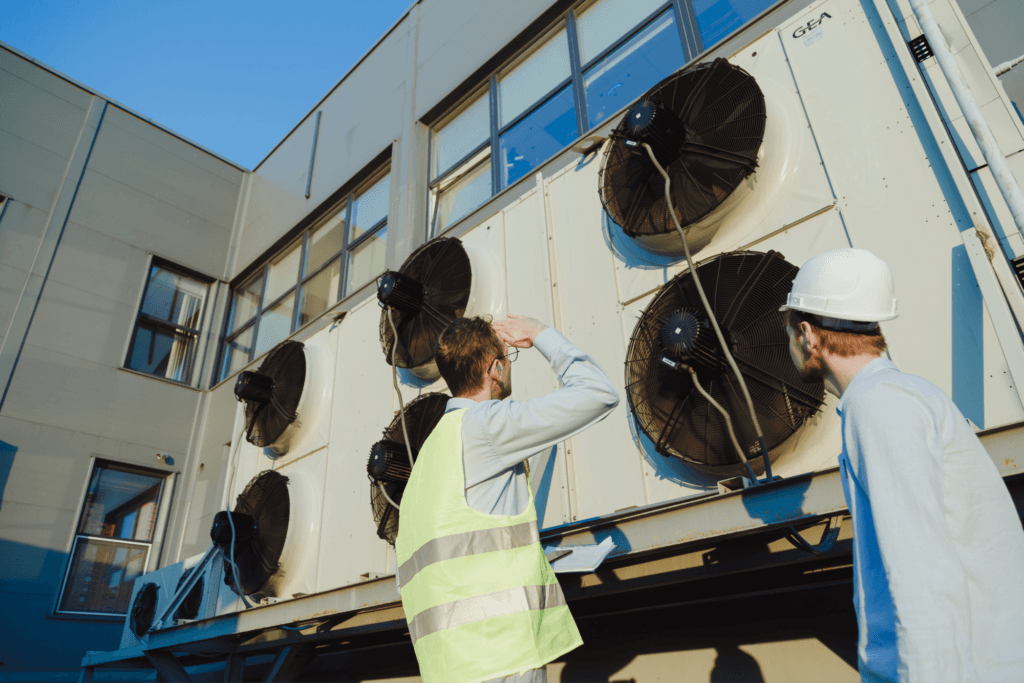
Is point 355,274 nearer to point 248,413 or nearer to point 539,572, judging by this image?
point 248,413

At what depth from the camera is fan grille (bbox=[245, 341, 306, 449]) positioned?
6828 millimetres

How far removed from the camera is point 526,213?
5.40 m

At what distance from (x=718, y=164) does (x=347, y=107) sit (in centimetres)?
732

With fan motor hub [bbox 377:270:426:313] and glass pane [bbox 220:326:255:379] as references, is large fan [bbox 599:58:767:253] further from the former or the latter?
glass pane [bbox 220:326:255:379]

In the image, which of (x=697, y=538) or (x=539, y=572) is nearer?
(x=539, y=572)

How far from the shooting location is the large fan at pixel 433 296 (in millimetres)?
5293

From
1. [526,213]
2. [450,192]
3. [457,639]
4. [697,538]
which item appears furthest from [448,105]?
[457,639]

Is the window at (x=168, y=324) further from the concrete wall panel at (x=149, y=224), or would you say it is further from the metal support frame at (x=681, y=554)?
the metal support frame at (x=681, y=554)

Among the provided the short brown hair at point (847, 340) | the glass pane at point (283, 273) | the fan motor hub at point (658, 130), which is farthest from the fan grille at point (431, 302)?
the glass pane at point (283, 273)

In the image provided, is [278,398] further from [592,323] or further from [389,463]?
[592,323]

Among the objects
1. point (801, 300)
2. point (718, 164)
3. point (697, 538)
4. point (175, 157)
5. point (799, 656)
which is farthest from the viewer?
point (175, 157)

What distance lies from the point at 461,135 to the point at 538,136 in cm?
150

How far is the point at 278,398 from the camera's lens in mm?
6996

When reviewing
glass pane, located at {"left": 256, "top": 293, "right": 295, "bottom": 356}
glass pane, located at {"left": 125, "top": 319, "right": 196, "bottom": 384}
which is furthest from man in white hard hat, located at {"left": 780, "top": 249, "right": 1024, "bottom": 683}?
glass pane, located at {"left": 125, "top": 319, "right": 196, "bottom": 384}
